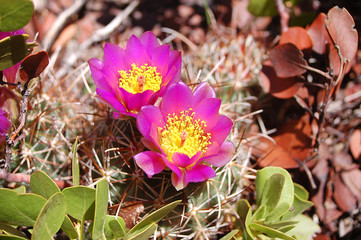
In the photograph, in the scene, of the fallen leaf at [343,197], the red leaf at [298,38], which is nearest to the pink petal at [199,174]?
the red leaf at [298,38]

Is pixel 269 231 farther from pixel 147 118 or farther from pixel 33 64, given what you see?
pixel 33 64

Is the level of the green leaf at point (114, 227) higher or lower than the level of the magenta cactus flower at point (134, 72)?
lower

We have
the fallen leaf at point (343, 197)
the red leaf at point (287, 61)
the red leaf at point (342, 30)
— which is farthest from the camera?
the fallen leaf at point (343, 197)

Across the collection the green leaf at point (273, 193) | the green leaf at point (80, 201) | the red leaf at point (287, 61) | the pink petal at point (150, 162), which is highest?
the red leaf at point (287, 61)

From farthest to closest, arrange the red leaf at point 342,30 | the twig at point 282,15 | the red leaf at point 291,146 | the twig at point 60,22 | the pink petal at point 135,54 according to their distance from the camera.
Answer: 1. the twig at point 60,22
2. the twig at point 282,15
3. the red leaf at point 291,146
4. the red leaf at point 342,30
5. the pink petal at point 135,54

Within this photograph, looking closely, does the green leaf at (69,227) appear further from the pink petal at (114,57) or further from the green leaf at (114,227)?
the pink petal at (114,57)

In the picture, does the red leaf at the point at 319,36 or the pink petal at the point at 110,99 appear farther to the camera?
the red leaf at the point at 319,36
